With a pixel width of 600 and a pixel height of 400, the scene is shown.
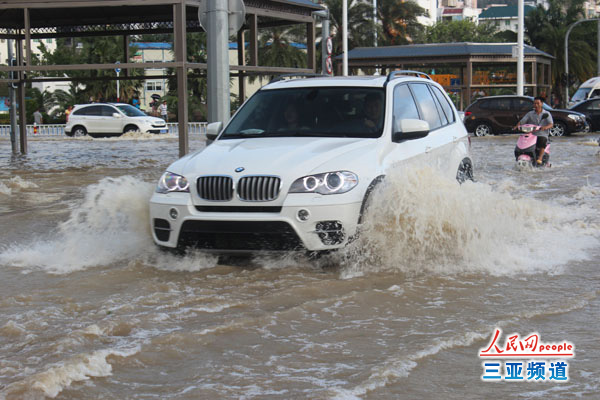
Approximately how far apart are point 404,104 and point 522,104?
910 inches

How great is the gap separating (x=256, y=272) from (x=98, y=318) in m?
1.71

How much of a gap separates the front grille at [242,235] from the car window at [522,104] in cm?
2479

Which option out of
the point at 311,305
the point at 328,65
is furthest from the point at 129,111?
the point at 311,305

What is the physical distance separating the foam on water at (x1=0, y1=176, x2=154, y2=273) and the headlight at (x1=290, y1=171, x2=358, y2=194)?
5.90ft

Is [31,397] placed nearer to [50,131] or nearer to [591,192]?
[591,192]

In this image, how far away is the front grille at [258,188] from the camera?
666 centimetres

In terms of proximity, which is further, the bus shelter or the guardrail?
the bus shelter

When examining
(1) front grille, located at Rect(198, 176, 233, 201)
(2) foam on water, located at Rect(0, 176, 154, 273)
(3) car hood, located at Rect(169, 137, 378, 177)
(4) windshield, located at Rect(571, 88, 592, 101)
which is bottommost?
(2) foam on water, located at Rect(0, 176, 154, 273)

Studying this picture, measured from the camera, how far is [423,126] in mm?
7602

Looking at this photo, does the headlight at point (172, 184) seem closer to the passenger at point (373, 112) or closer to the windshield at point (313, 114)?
the windshield at point (313, 114)

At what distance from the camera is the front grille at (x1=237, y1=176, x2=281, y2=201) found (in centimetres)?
666

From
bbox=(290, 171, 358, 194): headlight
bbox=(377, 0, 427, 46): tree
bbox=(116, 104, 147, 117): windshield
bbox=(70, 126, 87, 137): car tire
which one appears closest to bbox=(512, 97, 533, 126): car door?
bbox=(116, 104, 147, 117): windshield

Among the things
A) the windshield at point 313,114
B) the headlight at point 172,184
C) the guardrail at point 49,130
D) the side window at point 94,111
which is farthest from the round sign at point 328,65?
the guardrail at point 49,130

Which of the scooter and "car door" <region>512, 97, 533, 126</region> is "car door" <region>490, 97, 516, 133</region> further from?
the scooter
